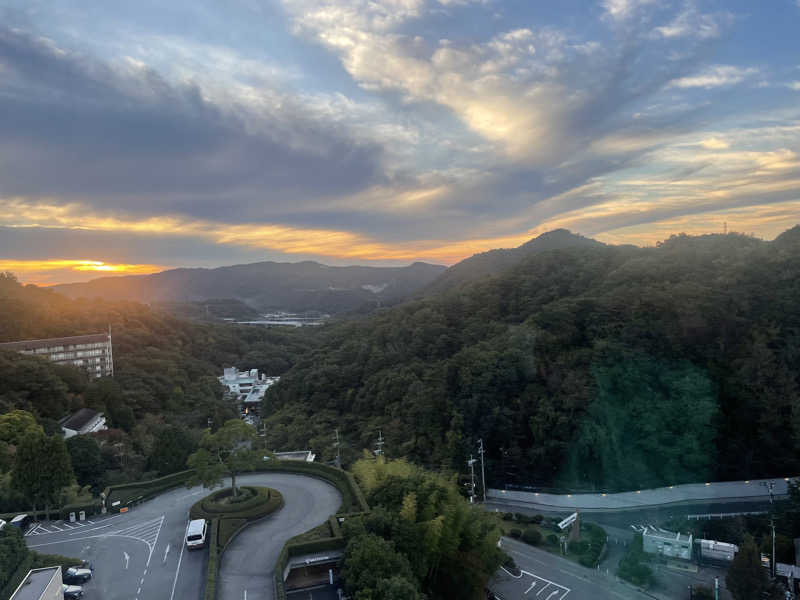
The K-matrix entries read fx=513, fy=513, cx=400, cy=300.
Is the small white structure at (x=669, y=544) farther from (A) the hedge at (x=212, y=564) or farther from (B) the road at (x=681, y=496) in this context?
(A) the hedge at (x=212, y=564)

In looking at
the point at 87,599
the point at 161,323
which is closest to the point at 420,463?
the point at 87,599

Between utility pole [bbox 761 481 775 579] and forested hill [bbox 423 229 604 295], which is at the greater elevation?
forested hill [bbox 423 229 604 295]

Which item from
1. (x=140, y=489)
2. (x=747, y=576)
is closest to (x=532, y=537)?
(x=747, y=576)

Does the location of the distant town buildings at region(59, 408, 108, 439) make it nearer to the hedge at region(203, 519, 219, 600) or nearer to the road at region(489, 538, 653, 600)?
the hedge at region(203, 519, 219, 600)

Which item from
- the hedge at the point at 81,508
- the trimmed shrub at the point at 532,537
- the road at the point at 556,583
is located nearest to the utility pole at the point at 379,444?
the trimmed shrub at the point at 532,537

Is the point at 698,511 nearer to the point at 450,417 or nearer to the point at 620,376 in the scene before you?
the point at 620,376

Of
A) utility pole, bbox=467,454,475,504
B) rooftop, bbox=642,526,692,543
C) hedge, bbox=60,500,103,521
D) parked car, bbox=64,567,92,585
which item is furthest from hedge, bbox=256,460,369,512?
rooftop, bbox=642,526,692,543
